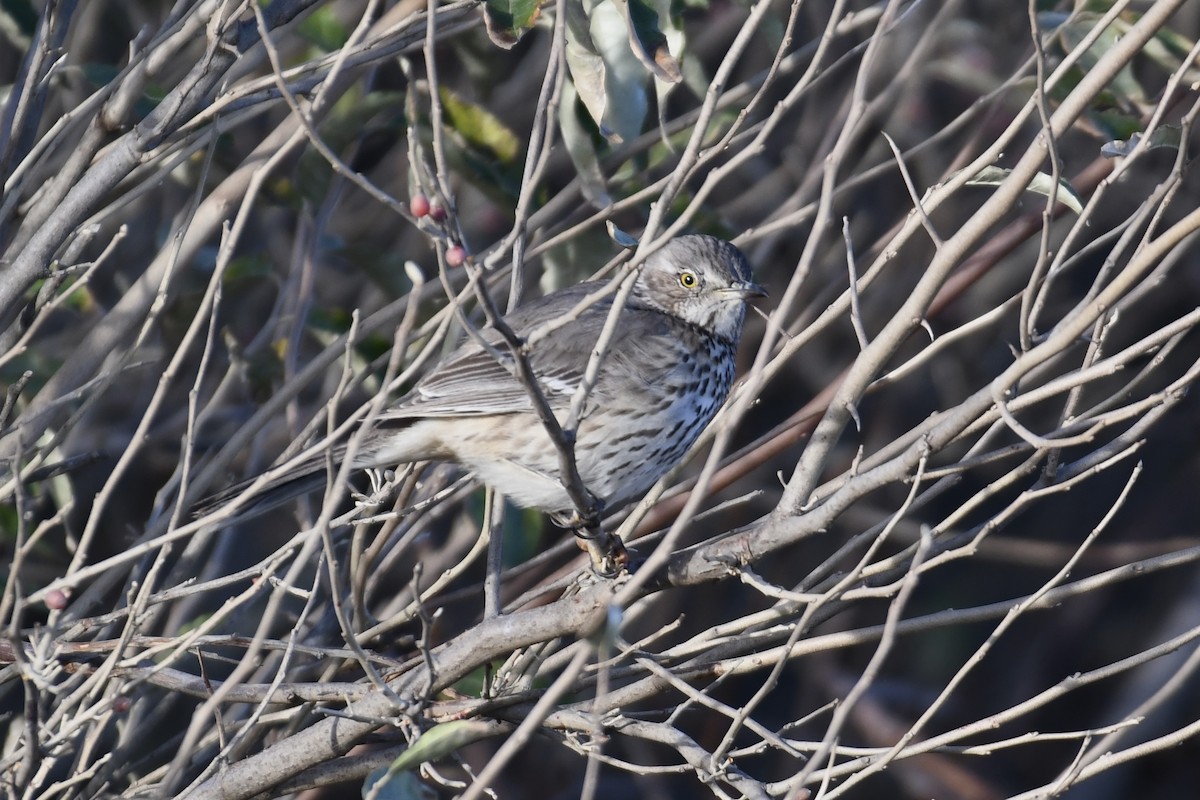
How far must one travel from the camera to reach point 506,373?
174 inches

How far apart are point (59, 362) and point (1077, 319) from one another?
11.4 feet

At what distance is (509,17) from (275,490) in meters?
1.57

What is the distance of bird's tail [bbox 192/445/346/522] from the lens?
373 cm

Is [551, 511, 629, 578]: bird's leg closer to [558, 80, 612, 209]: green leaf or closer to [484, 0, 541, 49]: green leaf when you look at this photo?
[558, 80, 612, 209]: green leaf

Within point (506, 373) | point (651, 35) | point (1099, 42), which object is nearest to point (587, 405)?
point (506, 373)

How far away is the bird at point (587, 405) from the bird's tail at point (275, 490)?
11 mm

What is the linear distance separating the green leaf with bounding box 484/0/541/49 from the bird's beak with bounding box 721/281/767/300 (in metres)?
1.44

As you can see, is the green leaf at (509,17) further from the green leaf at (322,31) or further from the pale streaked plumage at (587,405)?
the green leaf at (322,31)

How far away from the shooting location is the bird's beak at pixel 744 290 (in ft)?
14.8

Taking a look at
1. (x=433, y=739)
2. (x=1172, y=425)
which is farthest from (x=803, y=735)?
(x=433, y=739)

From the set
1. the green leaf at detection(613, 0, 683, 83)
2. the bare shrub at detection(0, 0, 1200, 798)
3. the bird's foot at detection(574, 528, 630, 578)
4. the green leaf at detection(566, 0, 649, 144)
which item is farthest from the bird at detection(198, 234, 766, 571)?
the green leaf at detection(613, 0, 683, 83)

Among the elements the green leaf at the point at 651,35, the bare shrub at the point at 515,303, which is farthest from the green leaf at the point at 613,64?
the green leaf at the point at 651,35

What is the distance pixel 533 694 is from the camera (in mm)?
3295

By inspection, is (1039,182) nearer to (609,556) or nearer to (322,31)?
(609,556)
